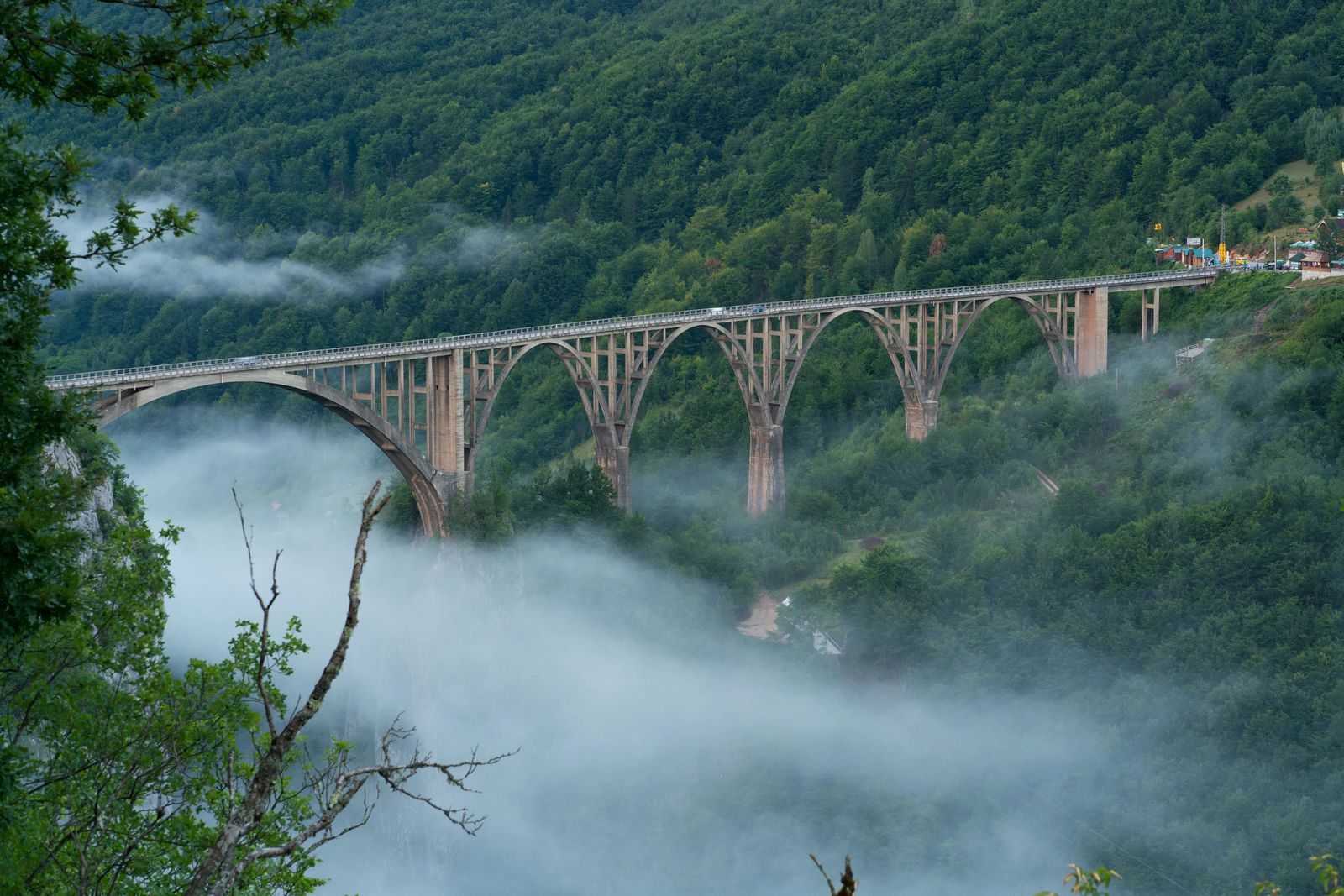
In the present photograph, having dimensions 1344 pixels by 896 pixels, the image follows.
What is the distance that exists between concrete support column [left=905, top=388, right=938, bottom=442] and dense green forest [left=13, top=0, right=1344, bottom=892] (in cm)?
99

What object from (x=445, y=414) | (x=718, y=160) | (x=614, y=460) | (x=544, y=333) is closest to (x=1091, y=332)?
(x=614, y=460)

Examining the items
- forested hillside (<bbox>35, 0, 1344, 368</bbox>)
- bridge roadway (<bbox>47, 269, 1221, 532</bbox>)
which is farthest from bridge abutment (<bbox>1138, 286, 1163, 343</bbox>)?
forested hillside (<bbox>35, 0, 1344, 368</bbox>)

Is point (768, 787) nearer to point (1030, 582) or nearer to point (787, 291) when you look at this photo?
point (1030, 582)

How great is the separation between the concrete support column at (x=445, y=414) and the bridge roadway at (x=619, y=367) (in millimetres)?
35

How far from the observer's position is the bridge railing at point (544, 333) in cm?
4516

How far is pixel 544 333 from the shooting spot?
5681 centimetres

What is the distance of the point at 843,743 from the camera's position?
5184 cm

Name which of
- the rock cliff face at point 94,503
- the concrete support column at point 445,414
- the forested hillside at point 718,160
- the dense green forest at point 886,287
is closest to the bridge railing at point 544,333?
the concrete support column at point 445,414

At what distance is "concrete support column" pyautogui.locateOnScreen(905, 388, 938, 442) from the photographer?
7069cm

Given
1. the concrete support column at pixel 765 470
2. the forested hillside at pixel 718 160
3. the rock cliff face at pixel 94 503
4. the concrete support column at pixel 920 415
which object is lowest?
the concrete support column at pixel 765 470

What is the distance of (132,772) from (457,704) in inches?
1563

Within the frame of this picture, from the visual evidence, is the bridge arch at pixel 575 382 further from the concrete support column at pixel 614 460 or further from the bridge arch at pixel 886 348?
the bridge arch at pixel 886 348

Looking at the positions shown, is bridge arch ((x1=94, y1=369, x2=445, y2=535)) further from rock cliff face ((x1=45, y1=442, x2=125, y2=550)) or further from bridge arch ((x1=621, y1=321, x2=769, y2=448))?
bridge arch ((x1=621, y1=321, x2=769, y2=448))

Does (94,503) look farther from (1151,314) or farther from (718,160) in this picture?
(718,160)
